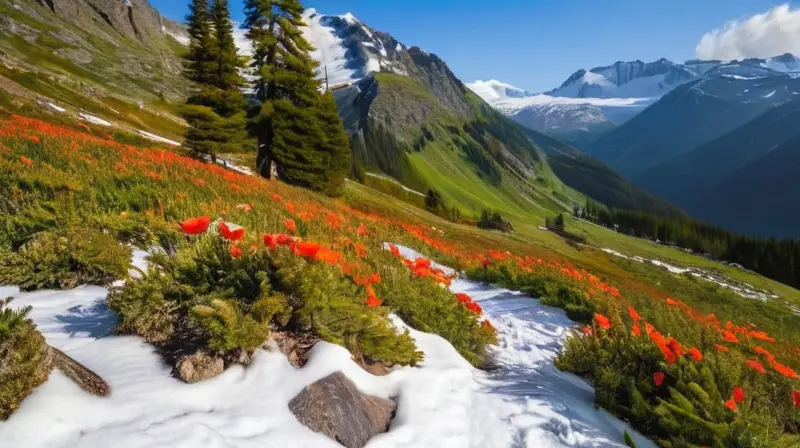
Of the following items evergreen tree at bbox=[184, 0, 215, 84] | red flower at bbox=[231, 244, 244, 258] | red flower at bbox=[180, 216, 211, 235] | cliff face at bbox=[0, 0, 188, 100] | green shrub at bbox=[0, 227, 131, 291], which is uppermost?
cliff face at bbox=[0, 0, 188, 100]

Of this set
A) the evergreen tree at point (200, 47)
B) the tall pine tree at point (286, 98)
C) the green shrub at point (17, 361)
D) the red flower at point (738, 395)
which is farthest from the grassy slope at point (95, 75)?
the red flower at point (738, 395)

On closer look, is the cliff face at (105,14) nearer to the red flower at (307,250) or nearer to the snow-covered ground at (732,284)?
the snow-covered ground at (732,284)

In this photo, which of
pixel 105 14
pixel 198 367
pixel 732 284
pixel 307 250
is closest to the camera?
pixel 198 367

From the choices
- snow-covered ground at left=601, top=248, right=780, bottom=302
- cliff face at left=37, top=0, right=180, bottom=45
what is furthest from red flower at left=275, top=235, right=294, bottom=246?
cliff face at left=37, top=0, right=180, bottom=45

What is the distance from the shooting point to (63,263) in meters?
5.16

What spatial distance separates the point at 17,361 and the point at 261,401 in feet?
5.06

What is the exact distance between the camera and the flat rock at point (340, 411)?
3.48 metres

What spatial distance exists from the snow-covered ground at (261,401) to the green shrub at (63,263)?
0.58ft

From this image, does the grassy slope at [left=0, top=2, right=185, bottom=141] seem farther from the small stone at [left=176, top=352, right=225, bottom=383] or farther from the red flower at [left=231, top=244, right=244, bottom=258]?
the small stone at [left=176, top=352, right=225, bottom=383]

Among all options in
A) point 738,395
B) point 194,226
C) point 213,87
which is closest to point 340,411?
point 194,226

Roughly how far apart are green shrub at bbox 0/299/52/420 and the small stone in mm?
864

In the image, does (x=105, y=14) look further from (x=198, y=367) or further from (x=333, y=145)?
(x=198, y=367)

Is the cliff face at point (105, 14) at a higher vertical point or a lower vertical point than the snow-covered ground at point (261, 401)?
higher

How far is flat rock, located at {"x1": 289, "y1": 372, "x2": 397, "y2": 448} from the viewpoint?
348 centimetres
